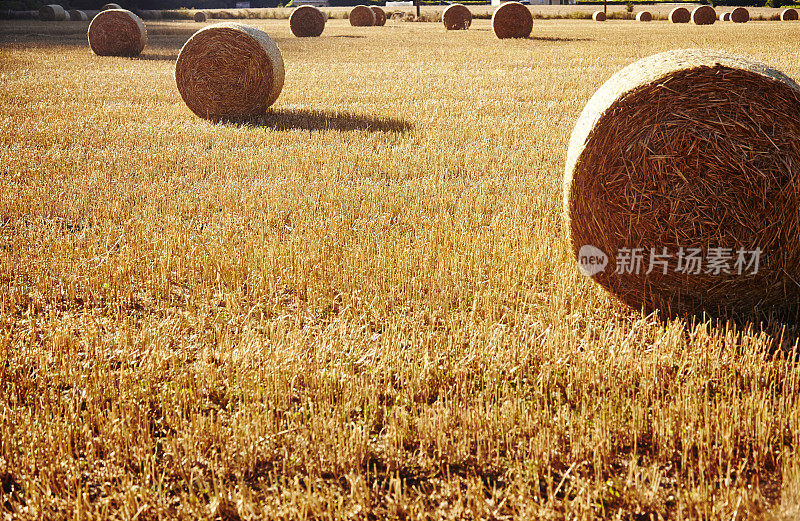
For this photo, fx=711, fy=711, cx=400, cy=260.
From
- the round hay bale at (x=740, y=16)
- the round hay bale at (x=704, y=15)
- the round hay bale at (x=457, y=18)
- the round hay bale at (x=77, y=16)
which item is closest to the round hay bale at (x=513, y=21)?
the round hay bale at (x=457, y=18)

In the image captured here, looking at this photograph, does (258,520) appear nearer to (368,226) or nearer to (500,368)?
(500,368)

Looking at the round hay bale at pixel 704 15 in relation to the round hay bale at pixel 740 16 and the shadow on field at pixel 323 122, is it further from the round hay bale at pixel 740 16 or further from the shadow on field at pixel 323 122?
the shadow on field at pixel 323 122

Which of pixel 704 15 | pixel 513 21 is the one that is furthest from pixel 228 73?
pixel 704 15

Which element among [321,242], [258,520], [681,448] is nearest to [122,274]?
[321,242]

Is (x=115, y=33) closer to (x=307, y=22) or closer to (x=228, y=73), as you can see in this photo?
(x=307, y=22)

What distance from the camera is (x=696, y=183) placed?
4223 millimetres

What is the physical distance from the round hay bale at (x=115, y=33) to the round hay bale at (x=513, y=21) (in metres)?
12.8

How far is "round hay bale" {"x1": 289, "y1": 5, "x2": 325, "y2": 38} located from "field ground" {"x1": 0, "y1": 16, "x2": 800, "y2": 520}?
72.3 feet

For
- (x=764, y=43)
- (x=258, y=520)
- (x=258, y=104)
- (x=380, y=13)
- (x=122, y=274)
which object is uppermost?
(x=380, y=13)

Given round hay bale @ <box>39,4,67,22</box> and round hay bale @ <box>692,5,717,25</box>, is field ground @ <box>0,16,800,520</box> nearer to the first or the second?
round hay bale @ <box>692,5,717,25</box>

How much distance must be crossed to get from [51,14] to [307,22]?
19.0m

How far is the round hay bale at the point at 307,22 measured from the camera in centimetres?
2886

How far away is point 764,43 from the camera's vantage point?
21906 mm

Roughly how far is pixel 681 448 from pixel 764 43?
22.5 meters
